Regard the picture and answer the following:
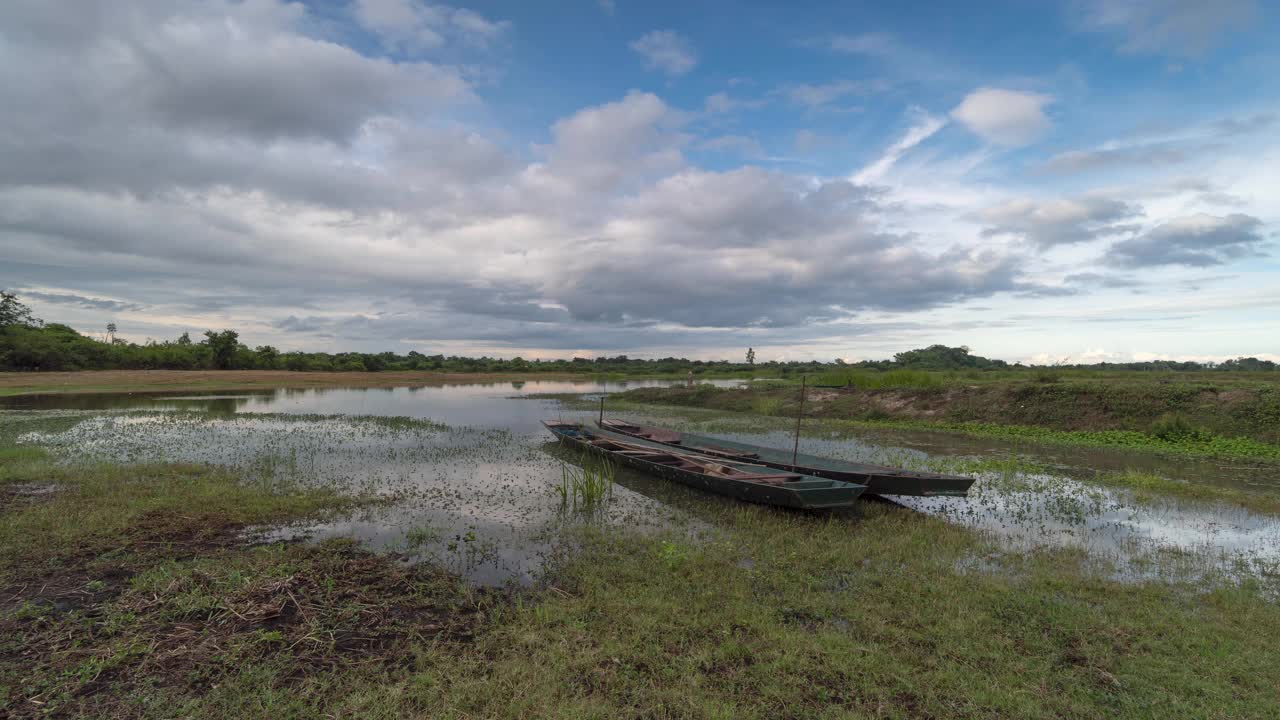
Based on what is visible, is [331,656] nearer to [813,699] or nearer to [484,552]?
[484,552]

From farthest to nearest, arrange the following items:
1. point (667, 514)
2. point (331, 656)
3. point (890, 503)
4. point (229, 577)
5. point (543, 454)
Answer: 1. point (543, 454)
2. point (890, 503)
3. point (667, 514)
4. point (229, 577)
5. point (331, 656)

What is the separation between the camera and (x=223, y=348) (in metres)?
70.4

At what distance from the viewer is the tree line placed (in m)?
52.1

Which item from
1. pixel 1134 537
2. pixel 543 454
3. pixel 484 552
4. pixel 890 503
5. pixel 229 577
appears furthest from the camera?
pixel 543 454

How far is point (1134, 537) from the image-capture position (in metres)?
9.51

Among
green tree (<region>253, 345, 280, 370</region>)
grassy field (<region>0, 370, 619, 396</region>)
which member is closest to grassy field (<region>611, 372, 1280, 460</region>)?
grassy field (<region>0, 370, 619, 396</region>)

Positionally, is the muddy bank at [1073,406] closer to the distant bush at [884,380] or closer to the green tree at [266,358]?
the distant bush at [884,380]

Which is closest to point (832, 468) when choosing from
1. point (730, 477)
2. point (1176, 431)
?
point (730, 477)

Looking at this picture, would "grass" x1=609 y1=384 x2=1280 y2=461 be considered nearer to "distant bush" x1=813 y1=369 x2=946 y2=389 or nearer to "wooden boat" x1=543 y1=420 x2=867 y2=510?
"distant bush" x1=813 y1=369 x2=946 y2=389

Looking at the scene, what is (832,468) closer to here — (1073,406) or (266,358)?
(1073,406)

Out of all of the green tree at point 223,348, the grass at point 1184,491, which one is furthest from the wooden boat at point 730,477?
the green tree at point 223,348

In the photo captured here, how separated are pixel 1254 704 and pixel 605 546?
7320 mm

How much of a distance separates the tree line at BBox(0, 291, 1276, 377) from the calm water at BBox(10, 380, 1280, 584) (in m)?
35.4

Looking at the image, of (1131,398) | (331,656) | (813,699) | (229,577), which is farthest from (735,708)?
(1131,398)
